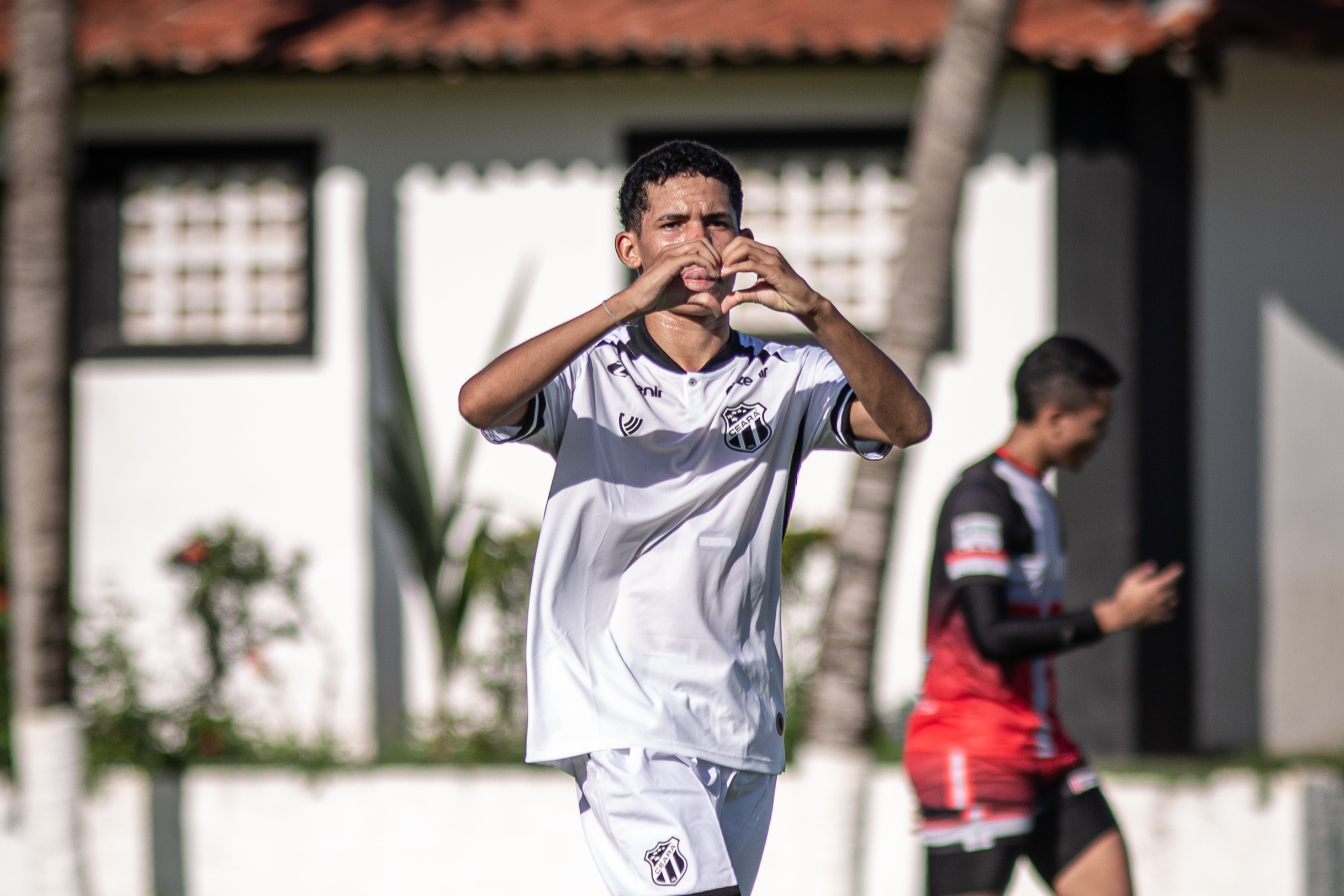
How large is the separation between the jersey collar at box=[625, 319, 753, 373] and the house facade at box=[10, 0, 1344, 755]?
5021mm

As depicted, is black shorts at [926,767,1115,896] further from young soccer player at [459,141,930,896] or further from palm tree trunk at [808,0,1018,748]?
palm tree trunk at [808,0,1018,748]

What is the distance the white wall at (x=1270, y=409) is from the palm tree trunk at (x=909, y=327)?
10.0 feet

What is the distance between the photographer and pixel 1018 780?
13.8 feet

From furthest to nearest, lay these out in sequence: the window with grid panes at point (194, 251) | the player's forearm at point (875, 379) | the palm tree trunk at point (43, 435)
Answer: the window with grid panes at point (194, 251) → the palm tree trunk at point (43, 435) → the player's forearm at point (875, 379)

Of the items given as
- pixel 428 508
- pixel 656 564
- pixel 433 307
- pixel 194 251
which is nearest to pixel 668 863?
pixel 656 564

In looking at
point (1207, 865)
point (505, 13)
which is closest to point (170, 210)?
point (505, 13)

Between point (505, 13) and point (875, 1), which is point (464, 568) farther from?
point (875, 1)

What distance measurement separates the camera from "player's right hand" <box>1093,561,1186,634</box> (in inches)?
156

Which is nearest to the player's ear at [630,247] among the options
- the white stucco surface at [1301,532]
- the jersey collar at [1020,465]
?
the jersey collar at [1020,465]

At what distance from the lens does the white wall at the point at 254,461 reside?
8711 mm

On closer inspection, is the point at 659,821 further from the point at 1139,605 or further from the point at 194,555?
the point at 194,555

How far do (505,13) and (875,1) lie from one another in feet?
6.77

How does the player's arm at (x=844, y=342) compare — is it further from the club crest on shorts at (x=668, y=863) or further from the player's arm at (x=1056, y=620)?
the player's arm at (x=1056, y=620)

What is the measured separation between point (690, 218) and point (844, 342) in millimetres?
392
